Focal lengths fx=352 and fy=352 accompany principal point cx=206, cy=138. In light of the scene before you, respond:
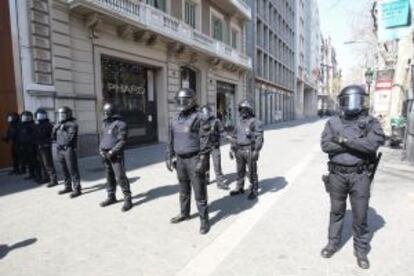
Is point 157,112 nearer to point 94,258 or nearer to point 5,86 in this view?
point 5,86

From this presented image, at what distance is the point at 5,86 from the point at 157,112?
7.88 meters

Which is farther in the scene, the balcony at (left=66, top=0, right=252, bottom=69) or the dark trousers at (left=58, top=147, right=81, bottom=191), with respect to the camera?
the balcony at (left=66, top=0, right=252, bottom=69)

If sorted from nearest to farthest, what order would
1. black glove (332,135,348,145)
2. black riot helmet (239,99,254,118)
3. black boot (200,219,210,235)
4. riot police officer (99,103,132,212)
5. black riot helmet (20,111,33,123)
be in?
black glove (332,135,348,145) → black boot (200,219,210,235) → riot police officer (99,103,132,212) → black riot helmet (239,99,254,118) → black riot helmet (20,111,33,123)

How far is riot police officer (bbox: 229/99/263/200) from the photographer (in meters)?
6.49

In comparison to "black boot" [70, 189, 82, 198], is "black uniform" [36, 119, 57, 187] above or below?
above

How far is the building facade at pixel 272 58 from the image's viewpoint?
1225 inches

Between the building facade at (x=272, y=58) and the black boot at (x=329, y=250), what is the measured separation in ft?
85.4

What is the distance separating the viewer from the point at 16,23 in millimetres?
9836

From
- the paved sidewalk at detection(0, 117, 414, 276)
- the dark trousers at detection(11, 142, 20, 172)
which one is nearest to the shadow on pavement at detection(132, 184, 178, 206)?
the paved sidewalk at detection(0, 117, 414, 276)

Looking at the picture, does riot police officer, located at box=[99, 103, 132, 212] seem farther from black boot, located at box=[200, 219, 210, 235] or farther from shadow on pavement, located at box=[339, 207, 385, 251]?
shadow on pavement, located at box=[339, 207, 385, 251]

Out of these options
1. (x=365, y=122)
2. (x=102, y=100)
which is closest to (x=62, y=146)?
(x=365, y=122)

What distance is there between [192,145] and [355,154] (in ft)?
6.80

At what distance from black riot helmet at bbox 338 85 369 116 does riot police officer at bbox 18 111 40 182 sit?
22.8 feet

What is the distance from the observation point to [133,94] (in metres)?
15.3
